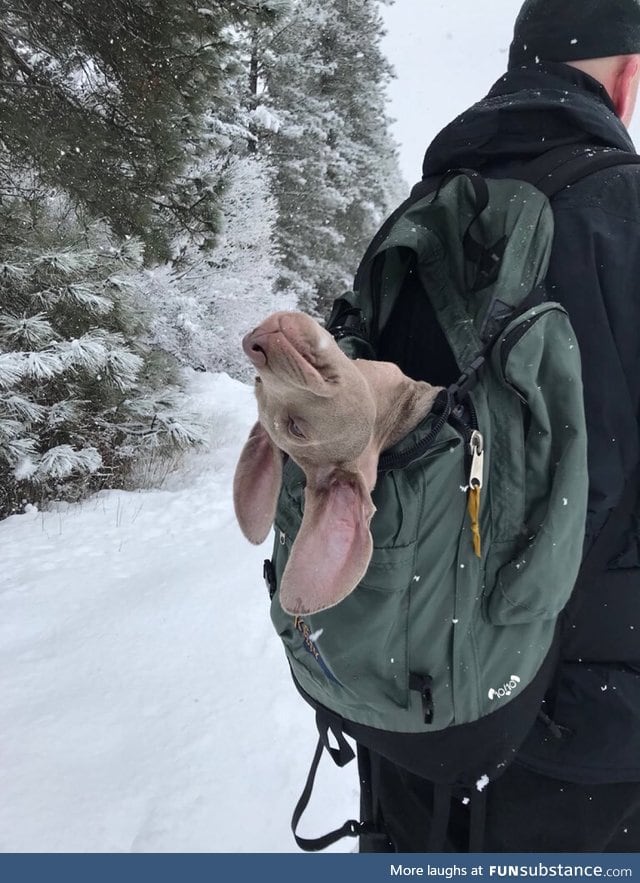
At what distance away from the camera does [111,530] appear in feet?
18.8

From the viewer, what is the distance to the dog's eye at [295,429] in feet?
2.75

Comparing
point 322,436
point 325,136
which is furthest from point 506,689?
point 325,136

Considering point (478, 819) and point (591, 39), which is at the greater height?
point (591, 39)

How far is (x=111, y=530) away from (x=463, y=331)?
5.24m

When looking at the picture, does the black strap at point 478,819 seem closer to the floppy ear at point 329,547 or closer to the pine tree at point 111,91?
the floppy ear at point 329,547

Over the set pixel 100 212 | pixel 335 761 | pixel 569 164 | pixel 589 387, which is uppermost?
pixel 100 212

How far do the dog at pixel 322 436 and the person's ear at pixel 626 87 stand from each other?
39.7 inches

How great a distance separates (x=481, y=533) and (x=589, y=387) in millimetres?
363

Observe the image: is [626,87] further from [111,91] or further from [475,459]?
[111,91]

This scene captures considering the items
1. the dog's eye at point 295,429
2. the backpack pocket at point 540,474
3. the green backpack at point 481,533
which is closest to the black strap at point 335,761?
the green backpack at point 481,533

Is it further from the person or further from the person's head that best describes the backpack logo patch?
the person's head

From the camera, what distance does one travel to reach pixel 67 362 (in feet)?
16.8

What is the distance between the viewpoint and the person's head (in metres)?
1.25

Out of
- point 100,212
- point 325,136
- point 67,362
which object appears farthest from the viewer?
point 325,136
